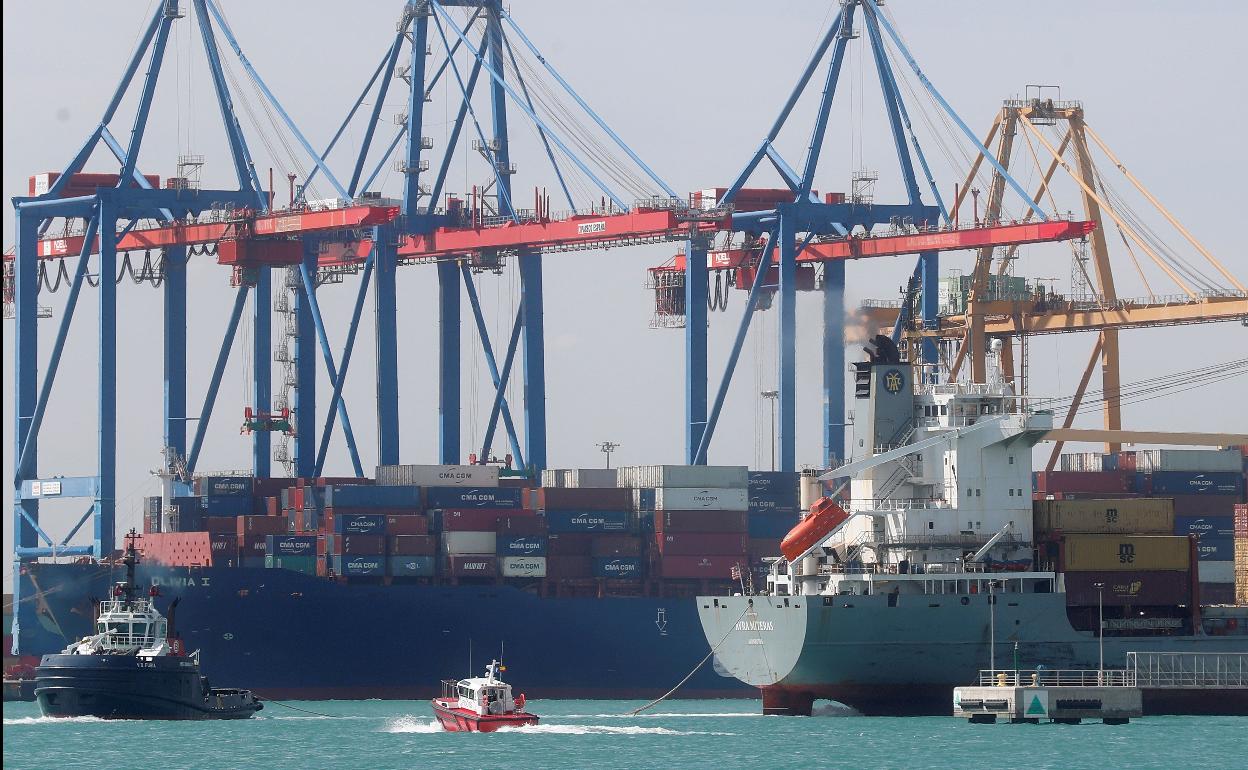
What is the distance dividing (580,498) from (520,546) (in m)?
2.38

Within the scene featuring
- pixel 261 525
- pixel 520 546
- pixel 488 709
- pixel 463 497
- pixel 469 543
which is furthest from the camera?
pixel 261 525

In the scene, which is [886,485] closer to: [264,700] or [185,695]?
[185,695]

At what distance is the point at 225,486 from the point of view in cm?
5853

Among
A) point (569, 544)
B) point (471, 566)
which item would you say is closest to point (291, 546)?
point (471, 566)

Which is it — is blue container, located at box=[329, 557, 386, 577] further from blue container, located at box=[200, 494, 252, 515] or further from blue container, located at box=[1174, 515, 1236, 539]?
blue container, located at box=[1174, 515, 1236, 539]

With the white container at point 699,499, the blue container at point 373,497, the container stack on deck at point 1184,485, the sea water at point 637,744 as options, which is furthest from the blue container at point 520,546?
the container stack on deck at point 1184,485

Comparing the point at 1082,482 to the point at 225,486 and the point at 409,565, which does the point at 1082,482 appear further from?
the point at 225,486

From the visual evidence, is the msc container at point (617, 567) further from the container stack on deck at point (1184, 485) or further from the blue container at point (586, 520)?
the container stack on deck at point (1184, 485)

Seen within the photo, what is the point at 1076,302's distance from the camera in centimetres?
6309

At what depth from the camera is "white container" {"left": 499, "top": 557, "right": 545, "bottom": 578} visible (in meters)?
56.6

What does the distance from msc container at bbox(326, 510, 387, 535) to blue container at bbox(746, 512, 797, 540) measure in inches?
441

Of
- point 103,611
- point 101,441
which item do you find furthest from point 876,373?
point 101,441

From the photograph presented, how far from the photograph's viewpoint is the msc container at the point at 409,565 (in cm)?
5572

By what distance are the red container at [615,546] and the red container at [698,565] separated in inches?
32.7
